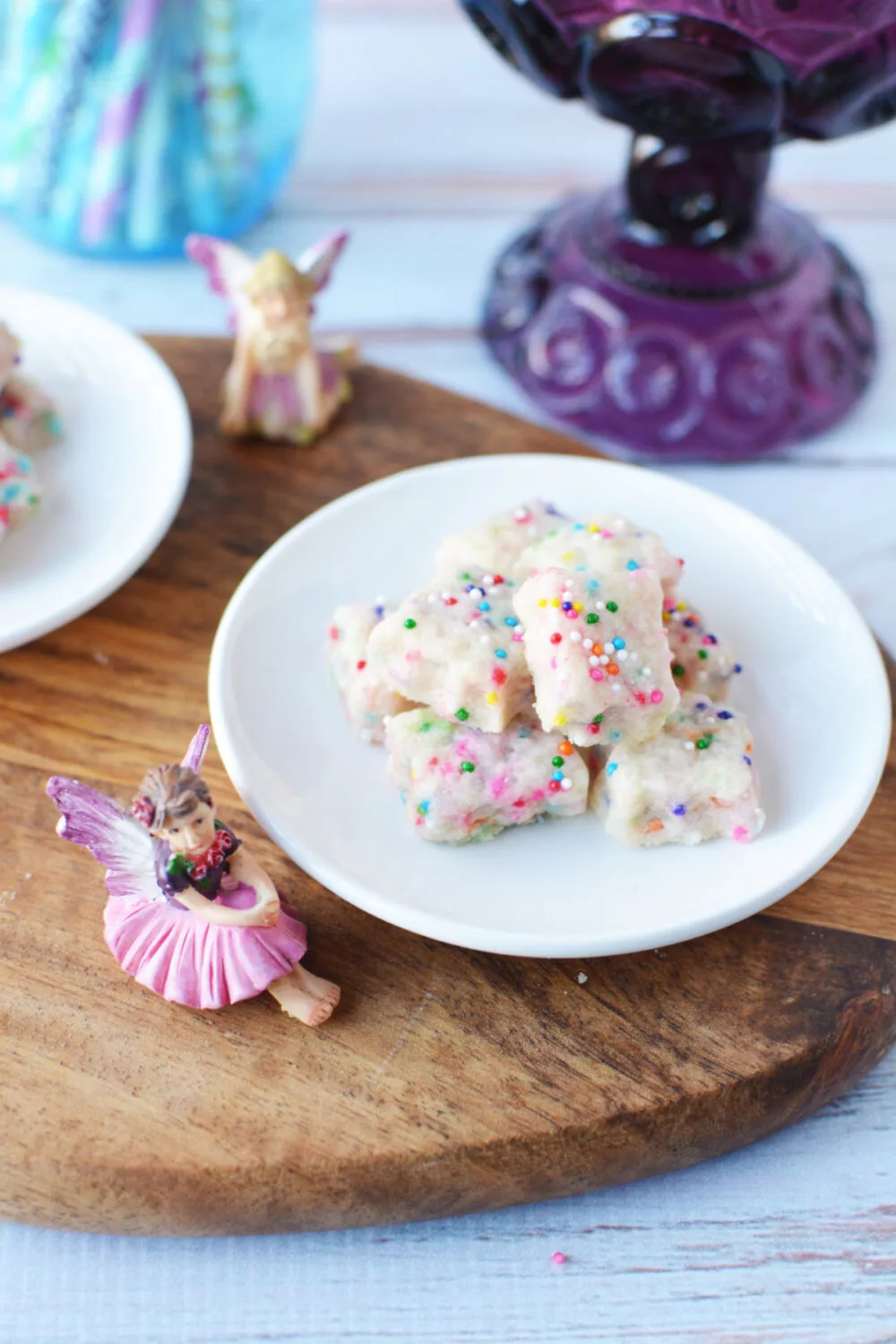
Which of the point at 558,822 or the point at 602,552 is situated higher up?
the point at 602,552

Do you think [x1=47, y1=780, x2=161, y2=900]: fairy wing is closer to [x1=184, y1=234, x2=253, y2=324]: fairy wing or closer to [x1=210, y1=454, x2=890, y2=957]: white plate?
[x1=210, y1=454, x2=890, y2=957]: white plate

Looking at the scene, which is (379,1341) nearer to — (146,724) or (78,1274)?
(78,1274)

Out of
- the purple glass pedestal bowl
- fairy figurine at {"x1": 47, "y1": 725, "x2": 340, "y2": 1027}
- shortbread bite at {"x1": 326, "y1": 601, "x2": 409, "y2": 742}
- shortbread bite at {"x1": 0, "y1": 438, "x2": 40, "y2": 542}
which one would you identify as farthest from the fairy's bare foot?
the purple glass pedestal bowl

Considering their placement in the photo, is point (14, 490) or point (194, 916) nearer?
point (194, 916)

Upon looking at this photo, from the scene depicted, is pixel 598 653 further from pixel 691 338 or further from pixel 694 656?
pixel 691 338

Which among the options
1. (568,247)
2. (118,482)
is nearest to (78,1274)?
(118,482)

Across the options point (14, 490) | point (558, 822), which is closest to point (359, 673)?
point (558, 822)
